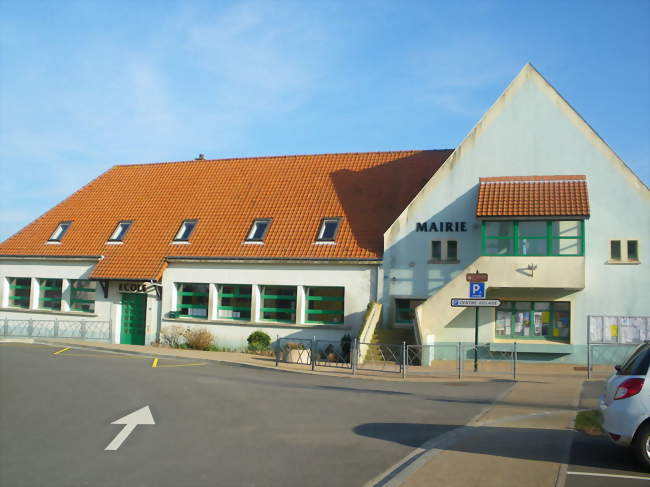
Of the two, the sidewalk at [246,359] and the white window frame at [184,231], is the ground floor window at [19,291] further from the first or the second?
the white window frame at [184,231]

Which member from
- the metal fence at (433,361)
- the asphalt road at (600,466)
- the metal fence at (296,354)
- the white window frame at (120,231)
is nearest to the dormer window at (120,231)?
the white window frame at (120,231)

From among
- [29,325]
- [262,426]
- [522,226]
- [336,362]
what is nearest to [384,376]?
[336,362]

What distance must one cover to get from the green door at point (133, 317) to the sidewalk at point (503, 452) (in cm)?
2033

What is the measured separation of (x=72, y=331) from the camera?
107 ft

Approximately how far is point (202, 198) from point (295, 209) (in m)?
5.53

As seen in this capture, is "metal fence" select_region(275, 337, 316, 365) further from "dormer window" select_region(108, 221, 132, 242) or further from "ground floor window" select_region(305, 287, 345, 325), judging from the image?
"dormer window" select_region(108, 221, 132, 242)

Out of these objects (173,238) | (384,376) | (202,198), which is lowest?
(384,376)

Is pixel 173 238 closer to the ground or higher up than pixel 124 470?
higher up

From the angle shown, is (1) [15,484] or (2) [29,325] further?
(2) [29,325]

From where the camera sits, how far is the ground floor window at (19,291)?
3506cm

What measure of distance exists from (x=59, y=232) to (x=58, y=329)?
559 cm

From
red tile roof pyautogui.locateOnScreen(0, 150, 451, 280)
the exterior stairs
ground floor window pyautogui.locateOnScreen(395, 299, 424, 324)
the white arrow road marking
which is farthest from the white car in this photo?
red tile roof pyautogui.locateOnScreen(0, 150, 451, 280)

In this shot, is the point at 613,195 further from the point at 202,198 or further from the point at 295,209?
the point at 202,198

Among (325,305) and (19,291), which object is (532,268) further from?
(19,291)
